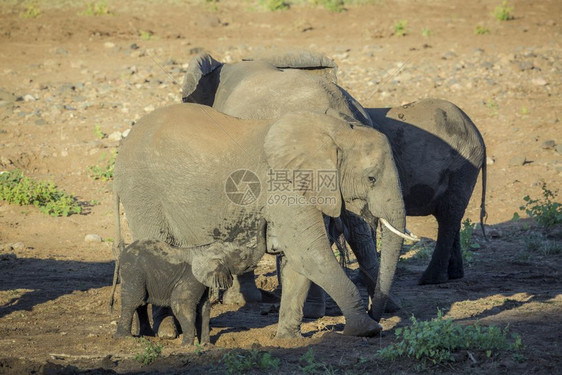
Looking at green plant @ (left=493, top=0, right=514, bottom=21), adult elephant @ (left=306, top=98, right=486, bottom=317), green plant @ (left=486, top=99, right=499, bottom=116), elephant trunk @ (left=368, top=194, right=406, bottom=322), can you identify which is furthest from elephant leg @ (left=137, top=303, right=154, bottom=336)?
green plant @ (left=493, top=0, right=514, bottom=21)

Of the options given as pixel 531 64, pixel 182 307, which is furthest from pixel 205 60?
pixel 531 64

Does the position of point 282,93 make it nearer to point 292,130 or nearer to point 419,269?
point 292,130

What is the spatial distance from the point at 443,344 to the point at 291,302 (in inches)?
57.9

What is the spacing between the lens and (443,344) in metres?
5.86

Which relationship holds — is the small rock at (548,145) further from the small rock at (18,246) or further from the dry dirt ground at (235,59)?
the small rock at (18,246)

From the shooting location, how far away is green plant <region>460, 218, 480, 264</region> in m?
10.3

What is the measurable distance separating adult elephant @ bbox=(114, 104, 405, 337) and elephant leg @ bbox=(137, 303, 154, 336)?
2.02 ft

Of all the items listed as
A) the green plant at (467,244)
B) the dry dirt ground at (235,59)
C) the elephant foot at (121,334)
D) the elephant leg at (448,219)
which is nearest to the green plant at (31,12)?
the dry dirt ground at (235,59)

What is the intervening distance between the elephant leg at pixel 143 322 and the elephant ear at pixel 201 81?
3454 millimetres

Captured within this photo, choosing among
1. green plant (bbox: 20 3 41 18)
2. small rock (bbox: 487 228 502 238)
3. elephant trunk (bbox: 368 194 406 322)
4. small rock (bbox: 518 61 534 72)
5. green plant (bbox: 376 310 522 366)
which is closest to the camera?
green plant (bbox: 376 310 522 366)

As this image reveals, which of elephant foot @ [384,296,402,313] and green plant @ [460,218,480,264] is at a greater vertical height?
green plant @ [460,218,480,264]

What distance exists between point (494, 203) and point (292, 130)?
20.7 feet

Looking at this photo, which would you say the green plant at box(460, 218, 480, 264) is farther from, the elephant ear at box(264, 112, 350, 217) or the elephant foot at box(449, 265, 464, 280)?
the elephant ear at box(264, 112, 350, 217)

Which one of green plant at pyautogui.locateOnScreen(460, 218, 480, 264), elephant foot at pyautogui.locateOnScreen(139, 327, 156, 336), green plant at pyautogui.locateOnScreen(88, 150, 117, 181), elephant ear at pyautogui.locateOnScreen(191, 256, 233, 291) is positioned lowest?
elephant foot at pyautogui.locateOnScreen(139, 327, 156, 336)
